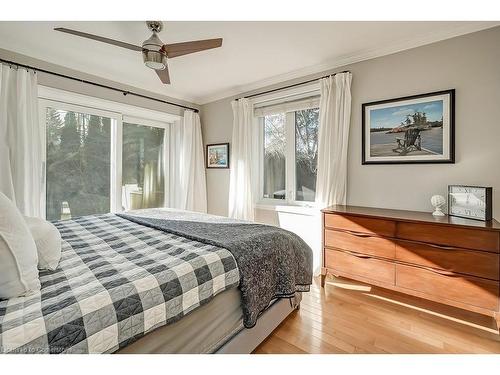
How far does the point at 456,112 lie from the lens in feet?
7.16

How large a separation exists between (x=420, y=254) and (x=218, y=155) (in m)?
3.03

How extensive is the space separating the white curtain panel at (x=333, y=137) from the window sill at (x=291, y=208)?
23 cm

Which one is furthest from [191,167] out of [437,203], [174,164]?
[437,203]

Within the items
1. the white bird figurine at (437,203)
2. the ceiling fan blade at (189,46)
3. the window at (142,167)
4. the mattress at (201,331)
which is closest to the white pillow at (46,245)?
the mattress at (201,331)

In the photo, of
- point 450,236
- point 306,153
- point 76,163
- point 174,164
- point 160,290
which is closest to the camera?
point 160,290

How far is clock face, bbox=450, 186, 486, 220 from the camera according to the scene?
6.27ft

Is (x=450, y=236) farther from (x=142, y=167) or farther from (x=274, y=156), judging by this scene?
(x=142, y=167)

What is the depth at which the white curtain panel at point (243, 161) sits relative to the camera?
3549mm

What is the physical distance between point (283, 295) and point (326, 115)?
81.2 inches

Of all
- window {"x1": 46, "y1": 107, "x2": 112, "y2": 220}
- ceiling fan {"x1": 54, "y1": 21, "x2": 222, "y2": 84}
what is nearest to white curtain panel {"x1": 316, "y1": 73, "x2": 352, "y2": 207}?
ceiling fan {"x1": 54, "y1": 21, "x2": 222, "y2": 84}

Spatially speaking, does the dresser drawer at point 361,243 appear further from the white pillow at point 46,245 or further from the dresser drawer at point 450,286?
the white pillow at point 46,245

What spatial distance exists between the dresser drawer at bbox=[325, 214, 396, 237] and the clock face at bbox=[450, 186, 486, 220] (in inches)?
21.2
